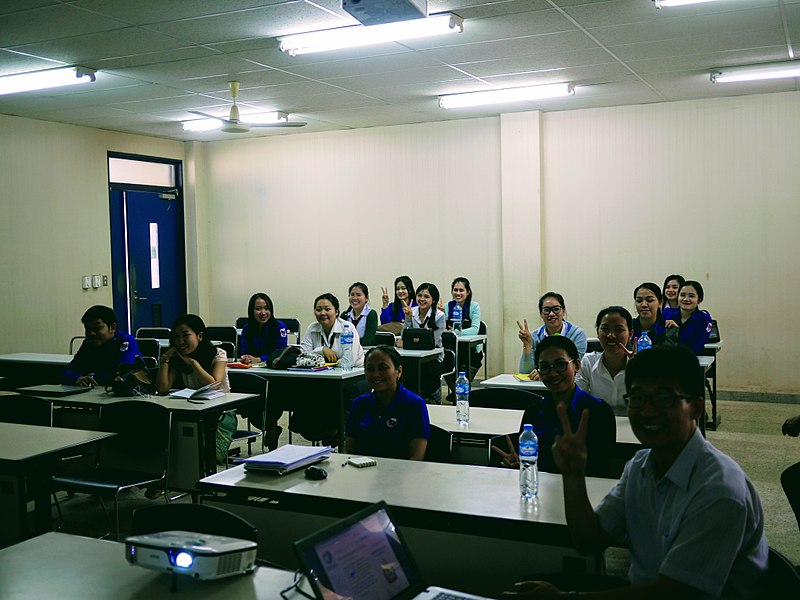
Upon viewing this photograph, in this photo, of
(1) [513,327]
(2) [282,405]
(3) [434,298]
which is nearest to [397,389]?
(2) [282,405]

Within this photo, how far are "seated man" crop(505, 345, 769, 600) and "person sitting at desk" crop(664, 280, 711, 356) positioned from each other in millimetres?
4822

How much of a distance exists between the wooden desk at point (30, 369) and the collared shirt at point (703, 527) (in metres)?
6.16

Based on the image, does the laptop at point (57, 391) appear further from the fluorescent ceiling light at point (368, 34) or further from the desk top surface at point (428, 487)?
the fluorescent ceiling light at point (368, 34)

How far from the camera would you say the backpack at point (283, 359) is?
21.0 ft

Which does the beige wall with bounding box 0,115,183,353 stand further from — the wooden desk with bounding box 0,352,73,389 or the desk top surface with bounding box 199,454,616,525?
the desk top surface with bounding box 199,454,616,525

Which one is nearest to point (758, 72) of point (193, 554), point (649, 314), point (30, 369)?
point (649, 314)

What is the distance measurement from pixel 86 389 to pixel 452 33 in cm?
368

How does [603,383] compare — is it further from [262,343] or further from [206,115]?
[206,115]

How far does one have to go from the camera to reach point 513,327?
9648 millimetres

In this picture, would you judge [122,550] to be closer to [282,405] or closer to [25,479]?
[25,479]

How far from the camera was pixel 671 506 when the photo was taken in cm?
207

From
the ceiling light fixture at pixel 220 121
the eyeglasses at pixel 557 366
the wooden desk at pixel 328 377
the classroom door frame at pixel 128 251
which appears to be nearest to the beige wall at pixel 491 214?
the classroom door frame at pixel 128 251

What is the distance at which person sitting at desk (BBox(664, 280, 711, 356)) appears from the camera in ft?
22.7

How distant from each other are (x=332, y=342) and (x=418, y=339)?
100 centimetres
